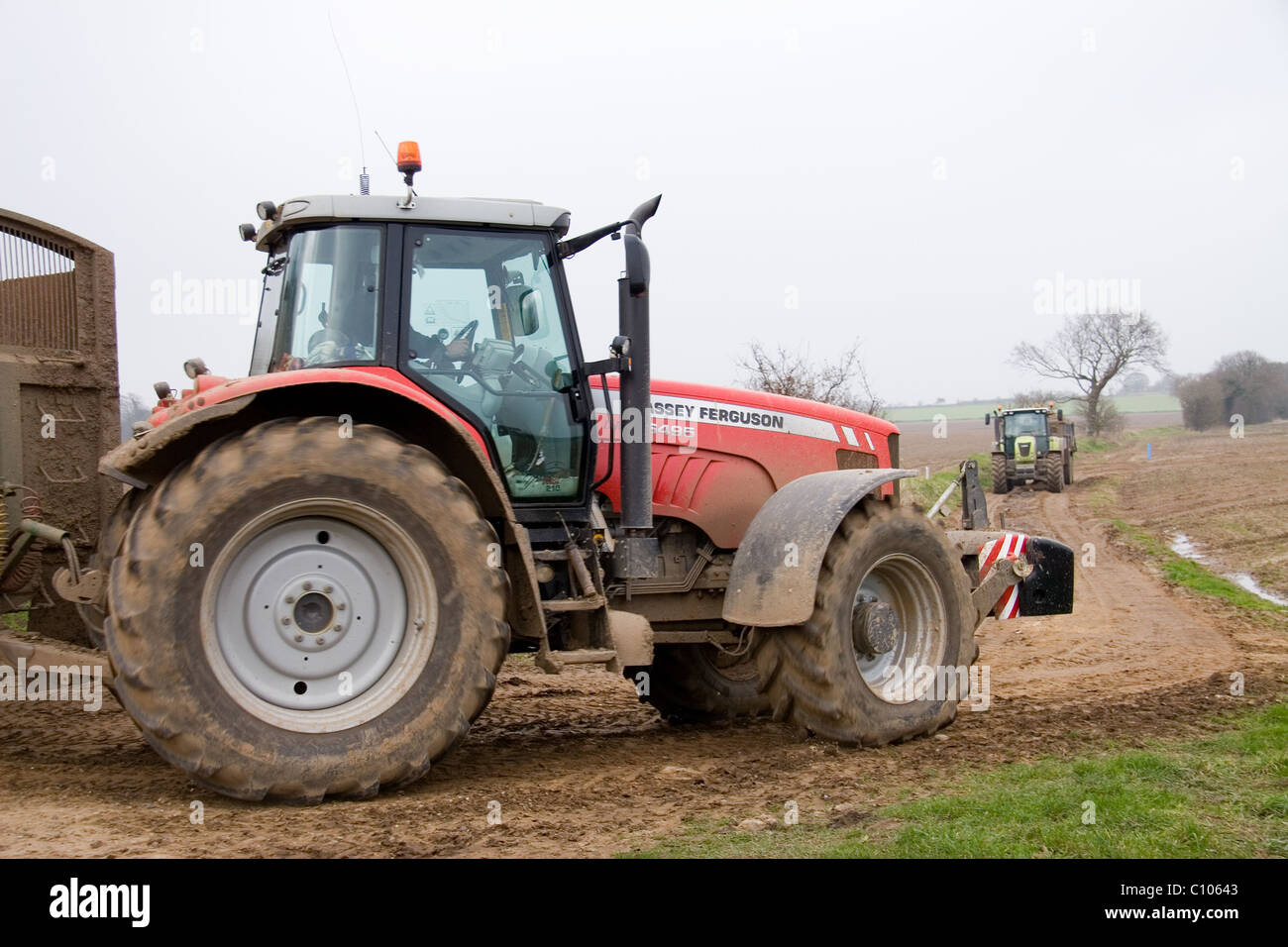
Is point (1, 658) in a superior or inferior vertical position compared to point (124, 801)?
superior

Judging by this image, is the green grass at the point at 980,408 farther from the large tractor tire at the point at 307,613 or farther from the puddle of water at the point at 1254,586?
the large tractor tire at the point at 307,613

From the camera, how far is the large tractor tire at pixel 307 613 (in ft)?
14.6

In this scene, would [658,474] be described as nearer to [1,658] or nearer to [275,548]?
[275,548]

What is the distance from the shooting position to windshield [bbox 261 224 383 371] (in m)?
5.29

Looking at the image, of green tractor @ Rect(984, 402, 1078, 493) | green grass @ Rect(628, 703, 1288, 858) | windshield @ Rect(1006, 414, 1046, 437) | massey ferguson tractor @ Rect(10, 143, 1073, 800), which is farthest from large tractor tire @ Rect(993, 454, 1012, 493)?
green grass @ Rect(628, 703, 1288, 858)

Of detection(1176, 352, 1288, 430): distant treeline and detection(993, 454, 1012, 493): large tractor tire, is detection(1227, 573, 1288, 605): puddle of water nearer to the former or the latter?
detection(993, 454, 1012, 493): large tractor tire

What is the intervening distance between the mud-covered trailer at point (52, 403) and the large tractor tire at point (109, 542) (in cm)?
21

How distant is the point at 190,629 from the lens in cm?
449

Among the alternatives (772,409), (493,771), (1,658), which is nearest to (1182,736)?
(772,409)

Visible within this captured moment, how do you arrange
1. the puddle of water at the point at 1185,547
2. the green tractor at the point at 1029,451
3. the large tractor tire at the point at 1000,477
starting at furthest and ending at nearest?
the large tractor tire at the point at 1000,477
the green tractor at the point at 1029,451
the puddle of water at the point at 1185,547

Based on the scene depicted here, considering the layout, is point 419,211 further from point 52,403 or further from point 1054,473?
point 1054,473

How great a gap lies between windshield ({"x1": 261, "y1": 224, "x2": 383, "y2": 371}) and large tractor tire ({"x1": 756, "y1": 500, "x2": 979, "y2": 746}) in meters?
2.57

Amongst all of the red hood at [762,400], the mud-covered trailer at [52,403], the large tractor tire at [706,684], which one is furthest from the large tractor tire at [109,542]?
→ the large tractor tire at [706,684]
